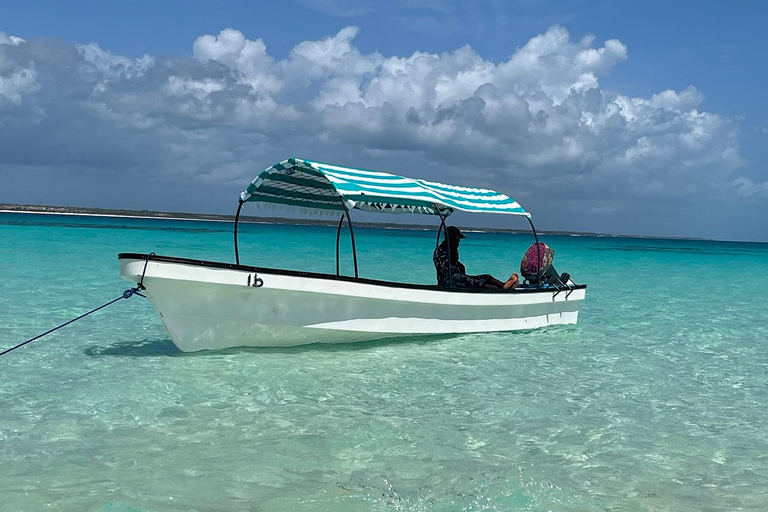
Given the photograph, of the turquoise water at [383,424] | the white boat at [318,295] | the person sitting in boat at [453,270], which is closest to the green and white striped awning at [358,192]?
the white boat at [318,295]

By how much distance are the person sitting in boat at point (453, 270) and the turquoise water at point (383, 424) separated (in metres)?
0.94

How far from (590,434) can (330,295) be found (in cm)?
381

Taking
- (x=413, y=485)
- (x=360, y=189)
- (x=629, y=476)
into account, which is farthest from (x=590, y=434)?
(x=360, y=189)

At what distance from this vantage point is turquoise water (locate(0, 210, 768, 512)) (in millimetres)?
4707

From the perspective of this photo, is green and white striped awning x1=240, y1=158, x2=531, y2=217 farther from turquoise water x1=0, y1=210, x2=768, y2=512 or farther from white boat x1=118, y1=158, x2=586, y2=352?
turquoise water x1=0, y1=210, x2=768, y2=512

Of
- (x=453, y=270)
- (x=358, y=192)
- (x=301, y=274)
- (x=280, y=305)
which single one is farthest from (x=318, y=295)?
(x=453, y=270)

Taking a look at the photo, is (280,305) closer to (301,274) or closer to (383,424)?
(301,274)

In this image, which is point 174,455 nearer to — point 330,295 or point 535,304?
point 330,295

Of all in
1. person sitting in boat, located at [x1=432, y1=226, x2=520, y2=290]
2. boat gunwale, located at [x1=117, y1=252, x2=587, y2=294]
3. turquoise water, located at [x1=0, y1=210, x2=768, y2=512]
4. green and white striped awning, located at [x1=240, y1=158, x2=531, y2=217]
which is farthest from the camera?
person sitting in boat, located at [x1=432, y1=226, x2=520, y2=290]

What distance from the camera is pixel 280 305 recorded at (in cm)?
840

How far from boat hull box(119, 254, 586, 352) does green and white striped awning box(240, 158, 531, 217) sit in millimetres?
1269

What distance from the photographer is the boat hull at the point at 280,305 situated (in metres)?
7.76

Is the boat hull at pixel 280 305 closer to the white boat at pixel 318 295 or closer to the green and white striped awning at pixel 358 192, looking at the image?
the white boat at pixel 318 295

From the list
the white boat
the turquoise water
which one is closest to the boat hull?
the white boat
